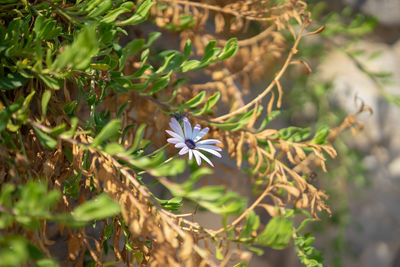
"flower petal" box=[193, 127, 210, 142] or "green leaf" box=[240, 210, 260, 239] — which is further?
"flower petal" box=[193, 127, 210, 142]

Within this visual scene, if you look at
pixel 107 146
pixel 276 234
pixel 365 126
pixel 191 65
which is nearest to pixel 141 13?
pixel 191 65

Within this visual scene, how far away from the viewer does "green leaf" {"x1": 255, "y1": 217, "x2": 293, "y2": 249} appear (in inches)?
13.3

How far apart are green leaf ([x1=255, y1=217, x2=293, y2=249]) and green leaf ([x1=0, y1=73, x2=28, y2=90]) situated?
33 centimetres

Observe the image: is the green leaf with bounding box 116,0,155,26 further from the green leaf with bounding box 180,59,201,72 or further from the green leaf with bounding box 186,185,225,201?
the green leaf with bounding box 186,185,225,201

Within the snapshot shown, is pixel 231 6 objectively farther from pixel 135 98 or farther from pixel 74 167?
pixel 74 167

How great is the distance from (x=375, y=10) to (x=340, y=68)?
0.86ft

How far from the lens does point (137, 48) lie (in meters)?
0.46

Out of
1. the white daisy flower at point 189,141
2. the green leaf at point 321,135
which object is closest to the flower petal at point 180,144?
the white daisy flower at point 189,141

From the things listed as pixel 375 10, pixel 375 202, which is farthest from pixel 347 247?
Answer: pixel 375 10

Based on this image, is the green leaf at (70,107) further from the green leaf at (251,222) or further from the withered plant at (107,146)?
the green leaf at (251,222)

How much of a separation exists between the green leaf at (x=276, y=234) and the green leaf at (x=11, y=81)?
0.33 m

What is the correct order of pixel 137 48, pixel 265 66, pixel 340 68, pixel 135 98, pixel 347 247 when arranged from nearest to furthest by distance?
pixel 137 48, pixel 135 98, pixel 265 66, pixel 347 247, pixel 340 68

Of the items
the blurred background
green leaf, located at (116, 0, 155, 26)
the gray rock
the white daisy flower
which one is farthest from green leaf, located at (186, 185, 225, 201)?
the gray rock

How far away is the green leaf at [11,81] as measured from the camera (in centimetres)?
44
